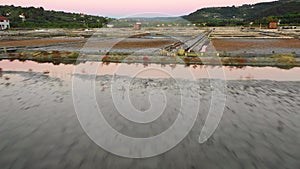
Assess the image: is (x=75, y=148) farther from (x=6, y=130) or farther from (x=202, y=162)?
(x=202, y=162)

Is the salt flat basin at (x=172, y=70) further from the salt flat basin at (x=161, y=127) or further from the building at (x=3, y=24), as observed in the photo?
the building at (x=3, y=24)

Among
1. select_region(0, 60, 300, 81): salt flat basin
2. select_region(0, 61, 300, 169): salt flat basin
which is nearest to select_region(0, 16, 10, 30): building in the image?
select_region(0, 60, 300, 81): salt flat basin

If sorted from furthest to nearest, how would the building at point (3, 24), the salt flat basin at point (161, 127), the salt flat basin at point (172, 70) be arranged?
the building at point (3, 24) → the salt flat basin at point (172, 70) → the salt flat basin at point (161, 127)

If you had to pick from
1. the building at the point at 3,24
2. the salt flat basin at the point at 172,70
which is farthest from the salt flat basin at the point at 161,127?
the building at the point at 3,24

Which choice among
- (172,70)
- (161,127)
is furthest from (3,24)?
(161,127)

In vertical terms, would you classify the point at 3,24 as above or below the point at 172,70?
above

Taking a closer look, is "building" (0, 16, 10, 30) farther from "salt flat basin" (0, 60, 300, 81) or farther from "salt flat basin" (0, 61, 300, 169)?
"salt flat basin" (0, 61, 300, 169)

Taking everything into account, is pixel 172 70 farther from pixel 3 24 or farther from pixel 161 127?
→ pixel 3 24

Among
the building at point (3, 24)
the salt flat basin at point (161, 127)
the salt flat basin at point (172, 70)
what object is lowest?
the salt flat basin at point (161, 127)

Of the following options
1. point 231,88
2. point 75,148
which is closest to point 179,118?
point 75,148

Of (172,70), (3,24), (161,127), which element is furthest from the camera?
(3,24)
